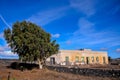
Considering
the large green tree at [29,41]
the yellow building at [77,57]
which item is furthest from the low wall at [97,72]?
the yellow building at [77,57]

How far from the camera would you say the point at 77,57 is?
49.1m

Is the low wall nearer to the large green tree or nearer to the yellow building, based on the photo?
the large green tree

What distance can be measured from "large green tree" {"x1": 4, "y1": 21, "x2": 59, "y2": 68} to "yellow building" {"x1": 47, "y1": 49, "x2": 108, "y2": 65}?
44.5 feet

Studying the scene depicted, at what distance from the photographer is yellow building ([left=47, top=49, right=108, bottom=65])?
44734 mm

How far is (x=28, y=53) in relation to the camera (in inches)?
1118

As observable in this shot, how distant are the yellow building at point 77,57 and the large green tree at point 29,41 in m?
13.6

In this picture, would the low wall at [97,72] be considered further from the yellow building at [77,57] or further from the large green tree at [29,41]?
the yellow building at [77,57]

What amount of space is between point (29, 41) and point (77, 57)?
2384 centimetres

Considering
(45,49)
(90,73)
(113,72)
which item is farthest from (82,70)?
(45,49)

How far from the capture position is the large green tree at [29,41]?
92.4 feet

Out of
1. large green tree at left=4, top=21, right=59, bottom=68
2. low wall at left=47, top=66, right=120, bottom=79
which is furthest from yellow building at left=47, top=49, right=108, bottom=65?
low wall at left=47, top=66, right=120, bottom=79

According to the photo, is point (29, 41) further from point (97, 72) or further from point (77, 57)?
point (77, 57)

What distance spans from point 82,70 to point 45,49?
29.0ft

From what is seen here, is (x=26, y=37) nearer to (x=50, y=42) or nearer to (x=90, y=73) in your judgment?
(x=50, y=42)
